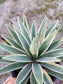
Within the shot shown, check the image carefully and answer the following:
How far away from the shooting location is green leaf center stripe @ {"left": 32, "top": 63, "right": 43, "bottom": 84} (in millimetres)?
1794

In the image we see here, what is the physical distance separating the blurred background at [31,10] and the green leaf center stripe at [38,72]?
2004mm

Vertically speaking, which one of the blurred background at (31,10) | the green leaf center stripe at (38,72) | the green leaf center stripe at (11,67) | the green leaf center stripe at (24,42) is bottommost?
the green leaf center stripe at (38,72)

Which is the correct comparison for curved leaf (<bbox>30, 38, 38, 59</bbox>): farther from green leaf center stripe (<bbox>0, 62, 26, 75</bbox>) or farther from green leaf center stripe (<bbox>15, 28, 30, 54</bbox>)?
green leaf center stripe (<bbox>0, 62, 26, 75</bbox>)

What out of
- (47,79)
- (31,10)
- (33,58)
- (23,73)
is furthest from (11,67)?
(31,10)

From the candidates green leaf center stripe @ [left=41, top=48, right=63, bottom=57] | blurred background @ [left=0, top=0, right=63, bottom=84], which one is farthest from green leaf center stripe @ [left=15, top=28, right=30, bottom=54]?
blurred background @ [left=0, top=0, right=63, bottom=84]

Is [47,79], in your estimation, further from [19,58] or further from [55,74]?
[19,58]

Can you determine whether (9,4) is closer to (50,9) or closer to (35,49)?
(50,9)

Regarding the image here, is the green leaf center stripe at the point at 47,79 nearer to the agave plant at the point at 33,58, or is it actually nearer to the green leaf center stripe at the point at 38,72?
the agave plant at the point at 33,58

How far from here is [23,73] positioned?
1.96 metres

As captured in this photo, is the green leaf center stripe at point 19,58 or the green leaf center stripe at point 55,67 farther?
the green leaf center stripe at point 55,67

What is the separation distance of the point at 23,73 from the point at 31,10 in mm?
2438

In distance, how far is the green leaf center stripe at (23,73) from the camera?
1900 millimetres

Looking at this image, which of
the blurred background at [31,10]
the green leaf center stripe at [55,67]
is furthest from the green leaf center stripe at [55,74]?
the blurred background at [31,10]

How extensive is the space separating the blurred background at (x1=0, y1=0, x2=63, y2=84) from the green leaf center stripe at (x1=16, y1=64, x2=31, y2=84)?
197cm
